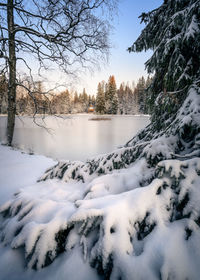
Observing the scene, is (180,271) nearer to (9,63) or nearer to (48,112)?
(48,112)

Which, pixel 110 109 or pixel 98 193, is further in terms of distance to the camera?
pixel 110 109

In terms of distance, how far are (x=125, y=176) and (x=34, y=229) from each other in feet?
3.58

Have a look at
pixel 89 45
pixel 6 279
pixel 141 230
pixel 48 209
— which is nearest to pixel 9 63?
pixel 89 45

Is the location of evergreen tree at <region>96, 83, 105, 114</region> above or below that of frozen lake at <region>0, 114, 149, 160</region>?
above

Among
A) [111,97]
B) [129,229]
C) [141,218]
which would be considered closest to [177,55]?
[141,218]

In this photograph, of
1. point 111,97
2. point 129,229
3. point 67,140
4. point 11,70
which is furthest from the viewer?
point 111,97

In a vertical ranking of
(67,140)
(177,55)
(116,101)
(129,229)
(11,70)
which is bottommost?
(67,140)

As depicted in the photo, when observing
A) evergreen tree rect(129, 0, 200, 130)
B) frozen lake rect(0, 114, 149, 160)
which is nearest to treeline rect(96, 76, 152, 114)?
frozen lake rect(0, 114, 149, 160)

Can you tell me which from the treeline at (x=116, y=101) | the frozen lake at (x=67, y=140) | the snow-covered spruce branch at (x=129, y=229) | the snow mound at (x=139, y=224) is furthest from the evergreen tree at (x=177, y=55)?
the treeline at (x=116, y=101)

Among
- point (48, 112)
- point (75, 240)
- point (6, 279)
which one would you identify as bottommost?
point (6, 279)

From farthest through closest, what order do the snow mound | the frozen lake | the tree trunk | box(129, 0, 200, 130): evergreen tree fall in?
the frozen lake < the tree trunk < box(129, 0, 200, 130): evergreen tree < the snow mound

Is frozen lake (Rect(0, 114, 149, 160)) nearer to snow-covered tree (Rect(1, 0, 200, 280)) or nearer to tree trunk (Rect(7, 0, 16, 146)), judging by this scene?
tree trunk (Rect(7, 0, 16, 146))

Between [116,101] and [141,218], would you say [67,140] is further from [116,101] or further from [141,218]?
[116,101]

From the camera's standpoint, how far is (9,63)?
577 centimetres
